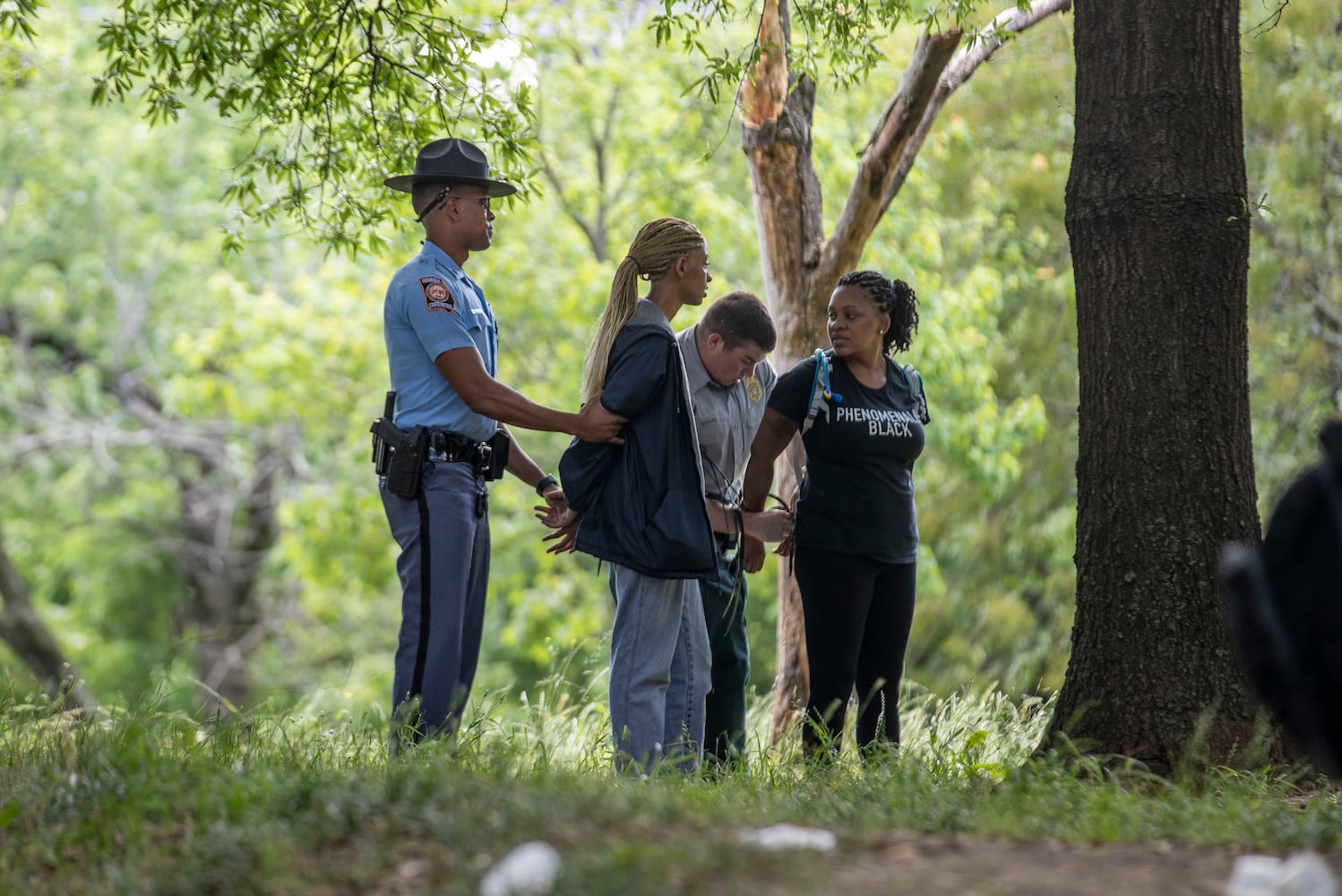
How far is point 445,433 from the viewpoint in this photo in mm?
4391

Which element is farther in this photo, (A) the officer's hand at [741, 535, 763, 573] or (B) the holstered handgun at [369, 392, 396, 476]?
(A) the officer's hand at [741, 535, 763, 573]

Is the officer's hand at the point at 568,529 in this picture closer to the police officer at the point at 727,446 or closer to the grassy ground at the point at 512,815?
the police officer at the point at 727,446

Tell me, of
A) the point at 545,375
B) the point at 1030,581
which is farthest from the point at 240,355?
the point at 1030,581

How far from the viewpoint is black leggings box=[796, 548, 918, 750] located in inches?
183

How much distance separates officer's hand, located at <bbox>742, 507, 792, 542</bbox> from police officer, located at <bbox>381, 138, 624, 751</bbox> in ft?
2.33

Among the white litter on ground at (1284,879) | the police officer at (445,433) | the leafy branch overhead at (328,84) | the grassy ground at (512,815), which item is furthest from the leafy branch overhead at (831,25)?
the white litter on ground at (1284,879)

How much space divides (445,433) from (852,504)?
1477 millimetres

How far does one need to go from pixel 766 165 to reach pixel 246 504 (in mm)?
13318

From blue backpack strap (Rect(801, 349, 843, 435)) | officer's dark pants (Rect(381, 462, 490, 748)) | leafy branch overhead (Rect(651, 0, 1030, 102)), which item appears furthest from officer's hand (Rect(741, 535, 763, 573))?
leafy branch overhead (Rect(651, 0, 1030, 102))

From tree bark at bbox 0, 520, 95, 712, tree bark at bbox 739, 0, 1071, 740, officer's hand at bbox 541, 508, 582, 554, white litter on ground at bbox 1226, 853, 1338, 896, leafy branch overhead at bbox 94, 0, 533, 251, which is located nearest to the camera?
white litter on ground at bbox 1226, 853, 1338, 896

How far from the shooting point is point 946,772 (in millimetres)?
4062

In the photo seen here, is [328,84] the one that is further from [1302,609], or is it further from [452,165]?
[1302,609]

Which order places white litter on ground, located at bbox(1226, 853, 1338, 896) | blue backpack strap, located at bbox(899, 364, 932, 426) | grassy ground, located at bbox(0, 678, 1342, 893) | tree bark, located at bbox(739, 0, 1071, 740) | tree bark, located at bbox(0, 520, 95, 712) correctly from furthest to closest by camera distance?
tree bark, located at bbox(0, 520, 95, 712)
tree bark, located at bbox(739, 0, 1071, 740)
blue backpack strap, located at bbox(899, 364, 932, 426)
grassy ground, located at bbox(0, 678, 1342, 893)
white litter on ground, located at bbox(1226, 853, 1338, 896)

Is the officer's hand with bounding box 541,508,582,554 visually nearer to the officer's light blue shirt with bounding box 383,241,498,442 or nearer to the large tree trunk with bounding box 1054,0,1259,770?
the officer's light blue shirt with bounding box 383,241,498,442
